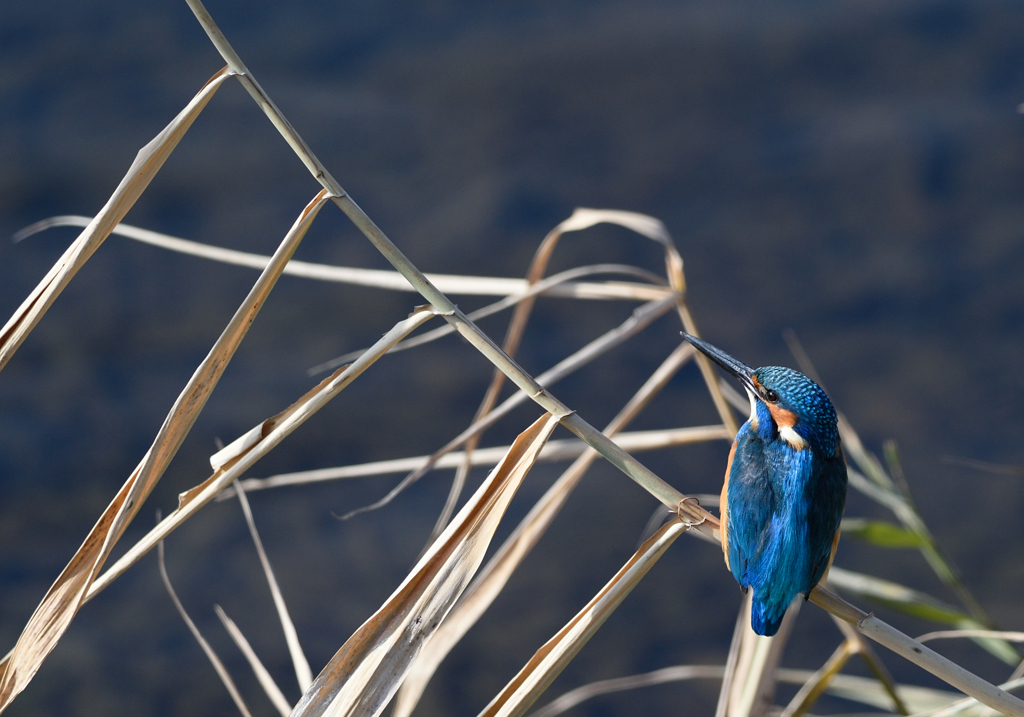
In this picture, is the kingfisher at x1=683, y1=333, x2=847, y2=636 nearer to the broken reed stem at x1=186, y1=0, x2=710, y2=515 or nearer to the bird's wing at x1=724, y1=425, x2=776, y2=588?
the bird's wing at x1=724, y1=425, x2=776, y2=588

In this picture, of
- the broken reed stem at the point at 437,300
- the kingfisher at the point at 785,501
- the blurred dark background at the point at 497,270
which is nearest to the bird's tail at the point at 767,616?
the kingfisher at the point at 785,501

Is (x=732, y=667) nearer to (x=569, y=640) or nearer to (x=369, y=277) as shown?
(x=569, y=640)

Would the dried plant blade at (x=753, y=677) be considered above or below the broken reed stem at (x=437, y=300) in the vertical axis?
below

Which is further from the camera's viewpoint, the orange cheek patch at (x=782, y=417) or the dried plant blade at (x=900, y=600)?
the dried plant blade at (x=900, y=600)

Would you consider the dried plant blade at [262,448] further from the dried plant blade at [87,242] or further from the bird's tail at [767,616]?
the bird's tail at [767,616]

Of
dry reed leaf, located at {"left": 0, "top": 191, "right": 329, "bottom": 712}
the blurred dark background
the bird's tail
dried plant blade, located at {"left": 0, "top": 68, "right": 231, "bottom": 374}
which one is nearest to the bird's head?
the bird's tail

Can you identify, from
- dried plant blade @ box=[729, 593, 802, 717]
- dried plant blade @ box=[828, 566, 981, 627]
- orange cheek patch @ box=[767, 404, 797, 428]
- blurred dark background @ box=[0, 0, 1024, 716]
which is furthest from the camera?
blurred dark background @ box=[0, 0, 1024, 716]
